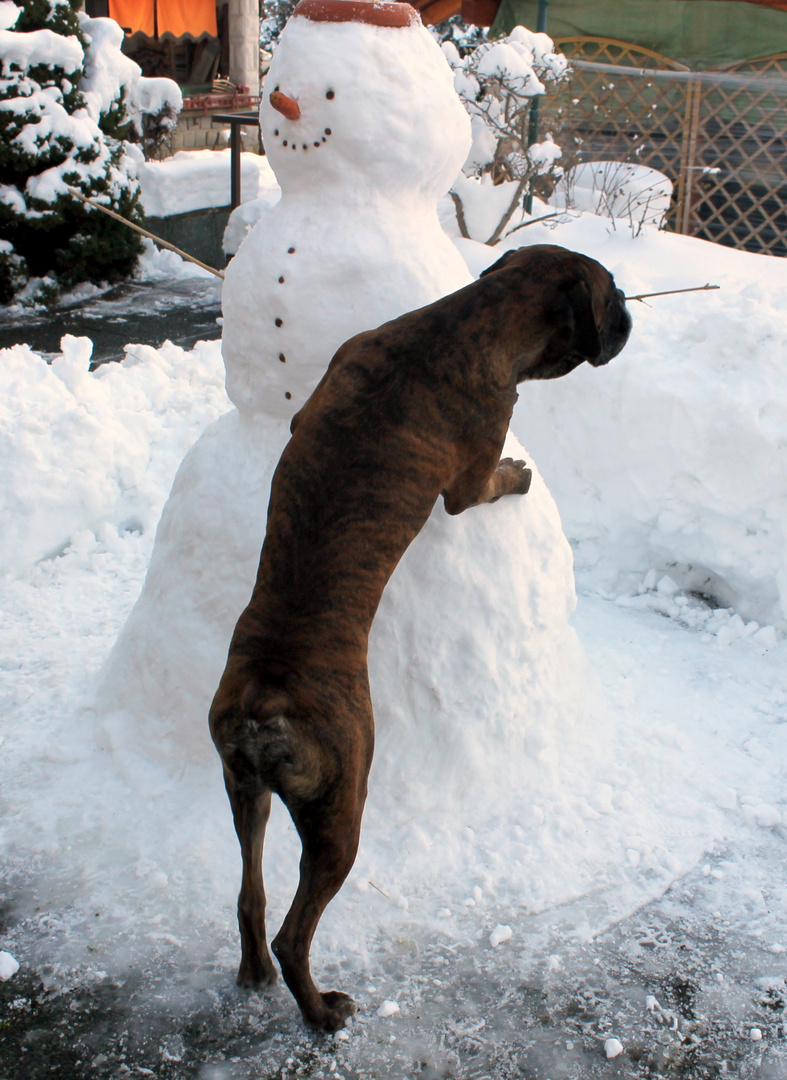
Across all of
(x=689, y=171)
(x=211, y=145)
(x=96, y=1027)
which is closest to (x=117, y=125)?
(x=689, y=171)

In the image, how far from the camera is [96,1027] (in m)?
2.27

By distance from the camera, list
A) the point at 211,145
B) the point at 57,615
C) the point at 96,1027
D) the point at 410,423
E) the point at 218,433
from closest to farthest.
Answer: the point at 410,423 → the point at 96,1027 → the point at 218,433 → the point at 57,615 → the point at 211,145

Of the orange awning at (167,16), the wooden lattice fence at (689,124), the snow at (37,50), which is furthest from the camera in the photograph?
the orange awning at (167,16)

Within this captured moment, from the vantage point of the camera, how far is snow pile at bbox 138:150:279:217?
10273mm

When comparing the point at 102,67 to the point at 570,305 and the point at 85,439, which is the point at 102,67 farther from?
the point at 570,305

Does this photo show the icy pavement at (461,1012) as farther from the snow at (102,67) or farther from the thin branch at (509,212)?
the snow at (102,67)

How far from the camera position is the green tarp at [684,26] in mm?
8477

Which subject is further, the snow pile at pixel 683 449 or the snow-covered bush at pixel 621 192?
the snow-covered bush at pixel 621 192

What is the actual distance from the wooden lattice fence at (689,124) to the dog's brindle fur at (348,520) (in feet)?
21.8

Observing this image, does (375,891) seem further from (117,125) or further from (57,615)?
(117,125)

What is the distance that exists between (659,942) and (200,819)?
131 cm

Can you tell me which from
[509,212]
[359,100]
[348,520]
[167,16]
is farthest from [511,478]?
[167,16]

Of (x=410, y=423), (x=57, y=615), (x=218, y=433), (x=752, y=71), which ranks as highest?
(x=752, y=71)

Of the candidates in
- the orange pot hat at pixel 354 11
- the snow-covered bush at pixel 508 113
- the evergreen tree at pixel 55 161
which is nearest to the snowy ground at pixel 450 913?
Result: the orange pot hat at pixel 354 11
